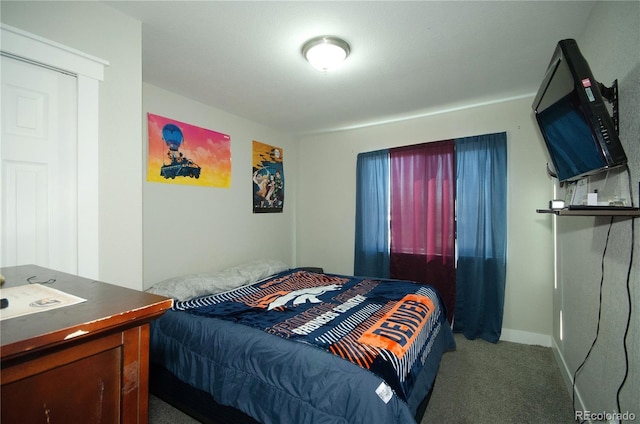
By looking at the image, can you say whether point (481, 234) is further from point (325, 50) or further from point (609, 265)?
point (325, 50)

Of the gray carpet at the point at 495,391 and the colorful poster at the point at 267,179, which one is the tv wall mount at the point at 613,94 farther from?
the colorful poster at the point at 267,179

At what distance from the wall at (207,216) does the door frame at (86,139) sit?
112 cm

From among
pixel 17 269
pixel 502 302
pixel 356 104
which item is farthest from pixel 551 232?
pixel 17 269

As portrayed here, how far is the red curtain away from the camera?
3.15 meters

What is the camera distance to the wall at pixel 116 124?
Answer: 1.46 m

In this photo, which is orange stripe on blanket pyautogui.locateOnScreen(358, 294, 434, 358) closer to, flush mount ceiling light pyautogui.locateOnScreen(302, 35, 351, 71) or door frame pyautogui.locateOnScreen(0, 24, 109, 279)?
door frame pyautogui.locateOnScreen(0, 24, 109, 279)

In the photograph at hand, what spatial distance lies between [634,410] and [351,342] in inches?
47.5

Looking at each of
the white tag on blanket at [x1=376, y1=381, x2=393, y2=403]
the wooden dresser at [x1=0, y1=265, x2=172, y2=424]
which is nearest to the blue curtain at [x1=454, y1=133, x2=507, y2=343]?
the white tag on blanket at [x1=376, y1=381, x2=393, y2=403]

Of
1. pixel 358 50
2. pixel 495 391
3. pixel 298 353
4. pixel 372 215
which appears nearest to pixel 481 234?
pixel 372 215

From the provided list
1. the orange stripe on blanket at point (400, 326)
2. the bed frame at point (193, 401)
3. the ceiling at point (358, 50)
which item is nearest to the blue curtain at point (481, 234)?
the ceiling at point (358, 50)

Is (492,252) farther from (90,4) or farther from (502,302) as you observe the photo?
(90,4)

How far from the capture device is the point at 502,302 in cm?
289

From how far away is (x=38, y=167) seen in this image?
1327mm
